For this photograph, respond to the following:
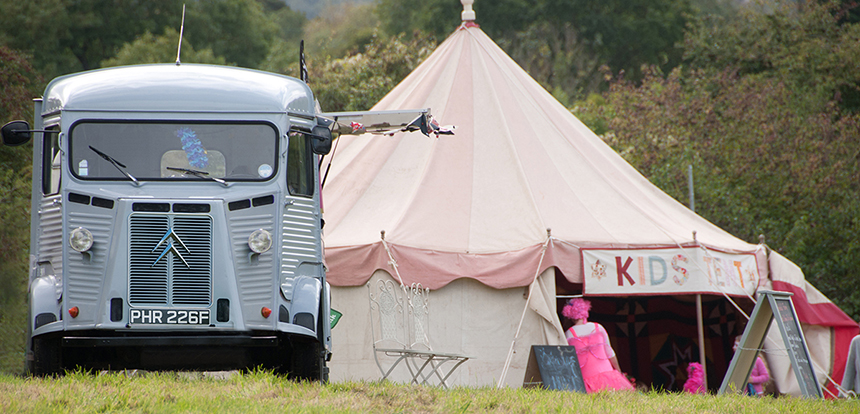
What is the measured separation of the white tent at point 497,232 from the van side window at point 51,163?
3446 millimetres

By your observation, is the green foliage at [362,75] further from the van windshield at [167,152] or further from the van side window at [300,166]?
the van windshield at [167,152]

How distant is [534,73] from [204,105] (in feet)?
93.9

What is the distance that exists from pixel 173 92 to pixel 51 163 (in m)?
0.98

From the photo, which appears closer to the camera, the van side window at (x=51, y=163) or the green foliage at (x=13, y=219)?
the van side window at (x=51, y=163)

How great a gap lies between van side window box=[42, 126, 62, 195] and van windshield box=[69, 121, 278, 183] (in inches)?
5.9

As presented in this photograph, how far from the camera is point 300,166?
6.59m

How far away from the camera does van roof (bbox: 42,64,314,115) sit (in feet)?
20.6

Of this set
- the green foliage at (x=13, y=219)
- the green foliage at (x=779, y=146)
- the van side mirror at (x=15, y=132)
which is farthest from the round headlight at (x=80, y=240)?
the green foliage at (x=779, y=146)

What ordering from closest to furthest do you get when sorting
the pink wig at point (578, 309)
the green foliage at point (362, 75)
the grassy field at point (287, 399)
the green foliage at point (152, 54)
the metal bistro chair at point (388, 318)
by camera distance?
the grassy field at point (287, 399)
the metal bistro chair at point (388, 318)
the pink wig at point (578, 309)
the green foliage at point (362, 75)
the green foliage at point (152, 54)

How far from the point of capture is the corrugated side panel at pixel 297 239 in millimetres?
6363

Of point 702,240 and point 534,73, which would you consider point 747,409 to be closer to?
point 702,240

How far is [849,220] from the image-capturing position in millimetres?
14656

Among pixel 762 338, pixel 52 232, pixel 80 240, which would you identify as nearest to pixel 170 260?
pixel 80 240

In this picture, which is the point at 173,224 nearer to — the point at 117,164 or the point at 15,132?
the point at 117,164
